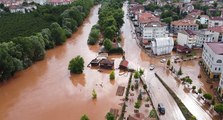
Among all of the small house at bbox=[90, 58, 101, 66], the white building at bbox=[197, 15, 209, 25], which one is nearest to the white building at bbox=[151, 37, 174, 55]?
the small house at bbox=[90, 58, 101, 66]

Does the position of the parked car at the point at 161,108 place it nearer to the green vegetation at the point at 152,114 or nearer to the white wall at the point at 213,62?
the green vegetation at the point at 152,114

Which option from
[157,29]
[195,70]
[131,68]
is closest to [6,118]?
[131,68]

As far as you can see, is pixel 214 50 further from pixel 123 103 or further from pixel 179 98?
pixel 123 103

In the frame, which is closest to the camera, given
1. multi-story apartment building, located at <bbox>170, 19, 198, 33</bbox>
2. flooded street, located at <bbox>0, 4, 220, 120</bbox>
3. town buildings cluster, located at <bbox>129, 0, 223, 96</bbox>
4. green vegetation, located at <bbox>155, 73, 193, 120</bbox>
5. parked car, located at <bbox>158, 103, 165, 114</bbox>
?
green vegetation, located at <bbox>155, 73, 193, 120</bbox>

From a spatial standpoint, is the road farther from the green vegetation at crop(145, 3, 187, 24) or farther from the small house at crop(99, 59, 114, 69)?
the green vegetation at crop(145, 3, 187, 24)

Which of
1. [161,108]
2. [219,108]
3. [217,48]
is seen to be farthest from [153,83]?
[217,48]

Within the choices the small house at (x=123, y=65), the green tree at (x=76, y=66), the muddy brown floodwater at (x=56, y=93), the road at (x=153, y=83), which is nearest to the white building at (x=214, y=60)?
the road at (x=153, y=83)
